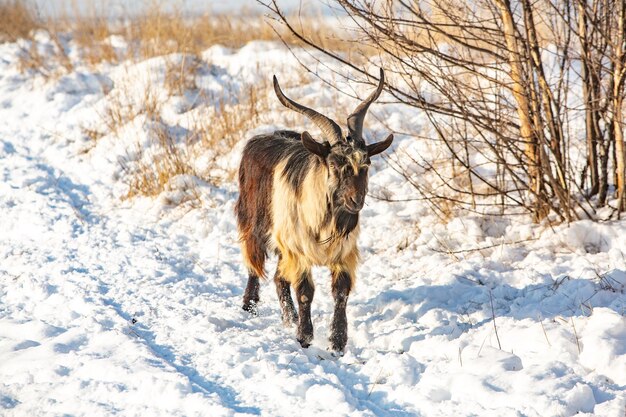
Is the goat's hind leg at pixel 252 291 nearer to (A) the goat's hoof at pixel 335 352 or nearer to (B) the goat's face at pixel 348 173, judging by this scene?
(A) the goat's hoof at pixel 335 352

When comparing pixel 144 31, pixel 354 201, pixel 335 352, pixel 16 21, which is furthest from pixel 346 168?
pixel 16 21

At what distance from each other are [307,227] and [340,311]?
0.64m

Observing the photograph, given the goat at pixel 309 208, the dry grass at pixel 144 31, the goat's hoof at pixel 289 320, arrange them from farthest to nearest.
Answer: the dry grass at pixel 144 31 → the goat's hoof at pixel 289 320 → the goat at pixel 309 208

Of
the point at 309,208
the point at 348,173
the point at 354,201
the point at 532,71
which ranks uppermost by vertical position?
the point at 532,71

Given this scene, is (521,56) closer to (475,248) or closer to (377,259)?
(475,248)

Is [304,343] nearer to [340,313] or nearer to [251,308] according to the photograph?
[340,313]

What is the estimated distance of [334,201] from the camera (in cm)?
430

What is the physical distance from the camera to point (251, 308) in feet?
16.8

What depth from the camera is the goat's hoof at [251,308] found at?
506 centimetres

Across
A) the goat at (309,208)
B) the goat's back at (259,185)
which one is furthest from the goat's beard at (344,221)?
the goat's back at (259,185)

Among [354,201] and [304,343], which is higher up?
[354,201]

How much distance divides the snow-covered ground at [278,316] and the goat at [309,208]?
289 millimetres

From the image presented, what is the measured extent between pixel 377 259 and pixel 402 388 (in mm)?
2509

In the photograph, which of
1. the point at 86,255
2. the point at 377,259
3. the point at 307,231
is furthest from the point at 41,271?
the point at 377,259
